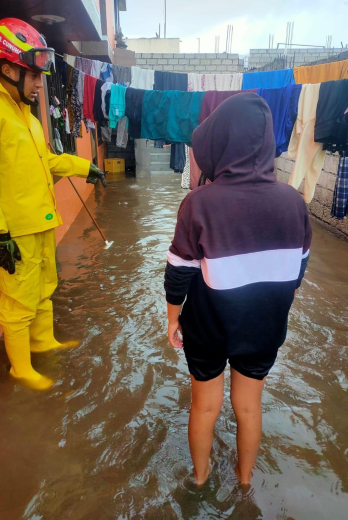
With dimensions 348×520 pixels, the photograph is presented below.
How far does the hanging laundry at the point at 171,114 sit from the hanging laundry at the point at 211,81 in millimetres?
2197

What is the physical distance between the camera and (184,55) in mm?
12484

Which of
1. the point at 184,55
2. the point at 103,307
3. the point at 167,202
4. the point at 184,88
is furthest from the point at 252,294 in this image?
the point at 184,55

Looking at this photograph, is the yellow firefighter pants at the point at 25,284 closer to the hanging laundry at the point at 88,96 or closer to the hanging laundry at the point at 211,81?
the hanging laundry at the point at 88,96

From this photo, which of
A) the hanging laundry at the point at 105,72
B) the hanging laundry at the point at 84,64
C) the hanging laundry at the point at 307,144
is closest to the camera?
the hanging laundry at the point at 307,144

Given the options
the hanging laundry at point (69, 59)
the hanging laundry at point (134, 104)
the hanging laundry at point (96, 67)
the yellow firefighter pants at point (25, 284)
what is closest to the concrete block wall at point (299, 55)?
the hanging laundry at point (96, 67)

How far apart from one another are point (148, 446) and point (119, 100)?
4.53 m

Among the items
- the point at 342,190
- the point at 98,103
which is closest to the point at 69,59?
the point at 98,103

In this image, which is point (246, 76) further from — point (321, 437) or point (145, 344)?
point (321, 437)

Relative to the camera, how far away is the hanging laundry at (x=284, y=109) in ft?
13.3

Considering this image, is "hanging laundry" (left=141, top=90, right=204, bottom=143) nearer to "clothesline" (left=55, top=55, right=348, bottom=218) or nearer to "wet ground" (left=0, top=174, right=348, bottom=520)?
"clothesline" (left=55, top=55, right=348, bottom=218)

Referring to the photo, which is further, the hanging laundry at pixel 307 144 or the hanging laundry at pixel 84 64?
the hanging laundry at pixel 84 64

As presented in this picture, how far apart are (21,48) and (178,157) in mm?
5029

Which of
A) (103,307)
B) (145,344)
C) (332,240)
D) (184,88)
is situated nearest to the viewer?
(145,344)

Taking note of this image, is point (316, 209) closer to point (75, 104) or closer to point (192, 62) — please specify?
point (75, 104)
